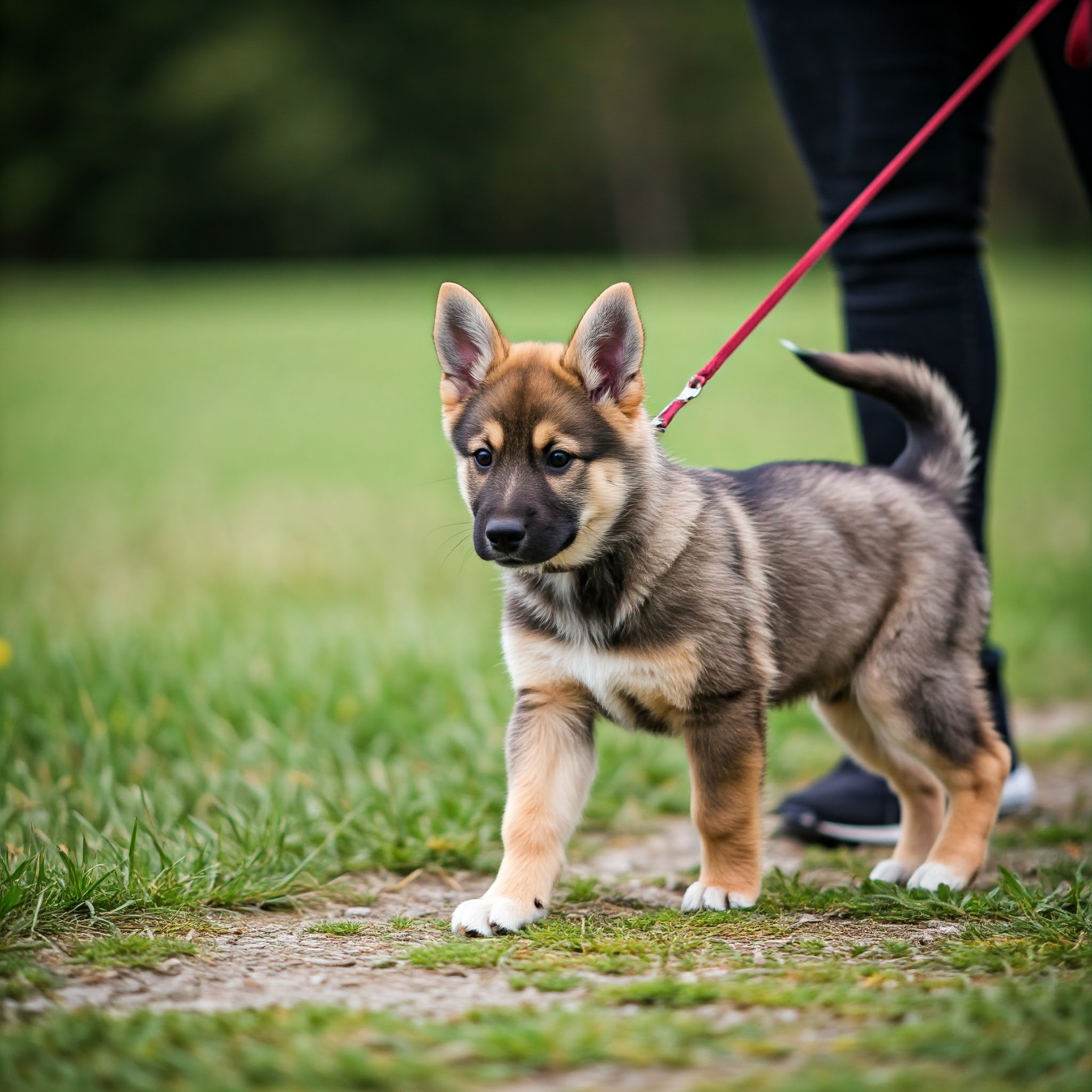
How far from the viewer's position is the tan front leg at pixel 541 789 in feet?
9.12

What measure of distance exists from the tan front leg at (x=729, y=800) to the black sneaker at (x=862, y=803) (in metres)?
0.81

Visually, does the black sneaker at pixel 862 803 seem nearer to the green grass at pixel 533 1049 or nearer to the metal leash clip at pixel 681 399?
the metal leash clip at pixel 681 399

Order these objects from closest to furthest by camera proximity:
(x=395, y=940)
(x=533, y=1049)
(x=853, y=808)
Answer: (x=533, y=1049)
(x=395, y=940)
(x=853, y=808)

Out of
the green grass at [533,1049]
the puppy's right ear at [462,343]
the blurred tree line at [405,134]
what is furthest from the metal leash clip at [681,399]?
the blurred tree line at [405,134]

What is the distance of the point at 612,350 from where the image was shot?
3.06 m

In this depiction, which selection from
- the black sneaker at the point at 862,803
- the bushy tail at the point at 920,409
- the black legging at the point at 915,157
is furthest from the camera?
the black sneaker at the point at 862,803

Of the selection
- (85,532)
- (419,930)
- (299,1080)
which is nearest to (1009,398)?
(85,532)

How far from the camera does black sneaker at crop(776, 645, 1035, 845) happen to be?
3613 mm

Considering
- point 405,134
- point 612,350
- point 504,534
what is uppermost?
point 405,134

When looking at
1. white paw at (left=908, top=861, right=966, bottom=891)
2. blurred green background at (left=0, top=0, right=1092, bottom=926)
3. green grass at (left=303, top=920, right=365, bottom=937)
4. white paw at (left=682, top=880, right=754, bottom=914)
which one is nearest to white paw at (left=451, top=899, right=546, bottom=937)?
green grass at (left=303, top=920, right=365, bottom=937)

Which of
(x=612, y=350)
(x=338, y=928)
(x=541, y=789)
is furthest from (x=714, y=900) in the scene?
(x=612, y=350)

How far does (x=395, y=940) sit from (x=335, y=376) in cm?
1301

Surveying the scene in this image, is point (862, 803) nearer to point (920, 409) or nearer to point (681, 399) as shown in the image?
point (920, 409)

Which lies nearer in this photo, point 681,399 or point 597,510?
point 597,510
